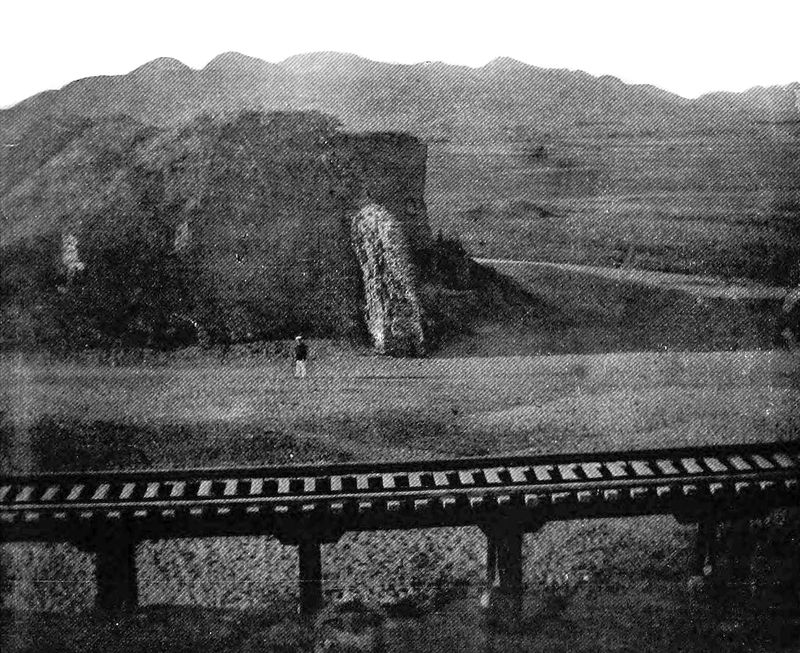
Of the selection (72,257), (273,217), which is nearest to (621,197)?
(273,217)

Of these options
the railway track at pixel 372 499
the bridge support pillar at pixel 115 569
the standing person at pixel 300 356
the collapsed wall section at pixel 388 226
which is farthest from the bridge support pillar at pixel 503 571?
the bridge support pillar at pixel 115 569

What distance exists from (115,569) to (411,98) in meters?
2.40

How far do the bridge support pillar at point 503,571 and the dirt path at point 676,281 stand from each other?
1.17m

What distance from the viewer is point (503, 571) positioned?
3.76 meters

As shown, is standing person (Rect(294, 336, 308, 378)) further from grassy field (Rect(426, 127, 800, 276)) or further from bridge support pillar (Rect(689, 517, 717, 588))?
bridge support pillar (Rect(689, 517, 717, 588))

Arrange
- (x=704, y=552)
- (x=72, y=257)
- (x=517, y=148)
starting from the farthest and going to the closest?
(x=704, y=552) < (x=517, y=148) < (x=72, y=257)

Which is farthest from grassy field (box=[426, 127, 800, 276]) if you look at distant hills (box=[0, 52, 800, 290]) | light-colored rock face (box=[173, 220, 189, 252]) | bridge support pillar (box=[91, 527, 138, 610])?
bridge support pillar (box=[91, 527, 138, 610])

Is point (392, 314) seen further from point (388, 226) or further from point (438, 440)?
point (438, 440)

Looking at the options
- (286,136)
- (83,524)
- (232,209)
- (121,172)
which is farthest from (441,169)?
(83,524)

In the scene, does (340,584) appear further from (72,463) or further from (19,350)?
(19,350)

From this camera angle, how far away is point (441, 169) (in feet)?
12.1

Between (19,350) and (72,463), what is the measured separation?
1.76 ft

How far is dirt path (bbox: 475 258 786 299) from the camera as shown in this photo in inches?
149

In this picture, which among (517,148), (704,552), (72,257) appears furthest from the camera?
(704,552)
